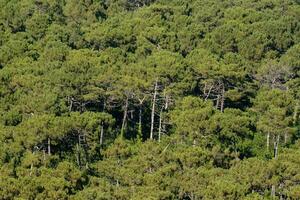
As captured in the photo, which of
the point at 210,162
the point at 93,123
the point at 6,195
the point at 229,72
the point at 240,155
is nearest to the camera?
the point at 6,195

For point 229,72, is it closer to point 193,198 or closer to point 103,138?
point 103,138

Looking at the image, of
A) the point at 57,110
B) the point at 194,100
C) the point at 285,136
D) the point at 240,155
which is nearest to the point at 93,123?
the point at 57,110

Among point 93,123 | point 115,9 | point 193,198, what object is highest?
point 115,9

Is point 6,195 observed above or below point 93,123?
below

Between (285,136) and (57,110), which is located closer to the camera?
(57,110)

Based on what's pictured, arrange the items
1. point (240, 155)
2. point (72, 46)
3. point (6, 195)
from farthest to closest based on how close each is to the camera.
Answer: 1. point (72, 46)
2. point (240, 155)
3. point (6, 195)

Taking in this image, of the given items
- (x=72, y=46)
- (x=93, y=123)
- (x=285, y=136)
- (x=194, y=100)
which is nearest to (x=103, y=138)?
(x=93, y=123)

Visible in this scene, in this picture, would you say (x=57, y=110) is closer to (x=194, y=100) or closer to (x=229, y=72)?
(x=194, y=100)
